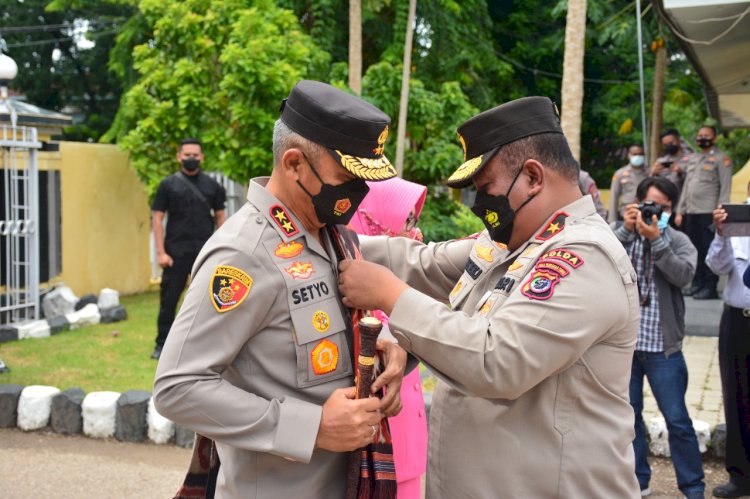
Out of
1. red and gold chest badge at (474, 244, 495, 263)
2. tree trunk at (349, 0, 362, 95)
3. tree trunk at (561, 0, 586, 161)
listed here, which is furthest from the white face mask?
red and gold chest badge at (474, 244, 495, 263)

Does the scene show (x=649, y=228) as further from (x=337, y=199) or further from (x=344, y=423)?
(x=344, y=423)

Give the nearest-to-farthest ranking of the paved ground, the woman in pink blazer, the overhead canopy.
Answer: the woman in pink blazer → the paved ground → the overhead canopy

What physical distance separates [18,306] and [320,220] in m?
7.62

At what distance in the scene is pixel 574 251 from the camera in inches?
81.5

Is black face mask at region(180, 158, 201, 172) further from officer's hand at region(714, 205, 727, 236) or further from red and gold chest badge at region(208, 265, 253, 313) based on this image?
red and gold chest badge at region(208, 265, 253, 313)

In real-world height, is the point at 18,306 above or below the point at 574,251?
below

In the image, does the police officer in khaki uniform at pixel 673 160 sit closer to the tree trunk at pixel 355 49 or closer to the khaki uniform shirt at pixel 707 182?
the khaki uniform shirt at pixel 707 182

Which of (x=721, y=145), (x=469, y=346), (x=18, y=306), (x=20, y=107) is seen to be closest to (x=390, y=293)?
(x=469, y=346)

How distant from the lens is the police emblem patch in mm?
2098

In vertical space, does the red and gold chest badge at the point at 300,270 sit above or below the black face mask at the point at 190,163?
above

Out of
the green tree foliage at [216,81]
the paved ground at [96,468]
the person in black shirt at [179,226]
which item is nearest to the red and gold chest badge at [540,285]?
the paved ground at [96,468]

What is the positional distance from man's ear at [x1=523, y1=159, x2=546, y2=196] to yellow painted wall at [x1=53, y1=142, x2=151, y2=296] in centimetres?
928

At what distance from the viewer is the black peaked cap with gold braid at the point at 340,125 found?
2.09 m

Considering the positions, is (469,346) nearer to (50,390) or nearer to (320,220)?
(320,220)
